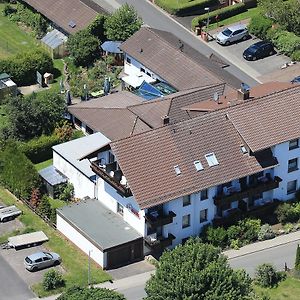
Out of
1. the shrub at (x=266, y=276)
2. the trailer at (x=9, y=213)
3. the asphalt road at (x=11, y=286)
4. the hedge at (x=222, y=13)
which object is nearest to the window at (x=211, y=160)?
the shrub at (x=266, y=276)

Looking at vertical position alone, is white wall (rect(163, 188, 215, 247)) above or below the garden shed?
above

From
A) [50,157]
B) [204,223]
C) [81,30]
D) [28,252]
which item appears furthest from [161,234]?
[81,30]

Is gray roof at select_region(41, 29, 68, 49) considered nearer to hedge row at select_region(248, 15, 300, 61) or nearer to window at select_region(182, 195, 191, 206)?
hedge row at select_region(248, 15, 300, 61)

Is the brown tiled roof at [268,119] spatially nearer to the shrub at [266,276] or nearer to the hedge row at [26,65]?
the shrub at [266,276]

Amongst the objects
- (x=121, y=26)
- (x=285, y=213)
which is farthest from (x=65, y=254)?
(x=121, y=26)

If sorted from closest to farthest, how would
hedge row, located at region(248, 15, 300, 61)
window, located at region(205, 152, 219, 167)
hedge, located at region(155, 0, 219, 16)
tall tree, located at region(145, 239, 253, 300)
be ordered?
tall tree, located at region(145, 239, 253, 300) → window, located at region(205, 152, 219, 167) → hedge row, located at region(248, 15, 300, 61) → hedge, located at region(155, 0, 219, 16)

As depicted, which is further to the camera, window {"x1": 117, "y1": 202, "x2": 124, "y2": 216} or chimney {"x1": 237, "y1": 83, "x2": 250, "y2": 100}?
chimney {"x1": 237, "y1": 83, "x2": 250, "y2": 100}

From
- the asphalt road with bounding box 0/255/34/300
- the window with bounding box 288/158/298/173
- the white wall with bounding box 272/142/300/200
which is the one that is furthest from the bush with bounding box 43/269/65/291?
the window with bounding box 288/158/298/173
